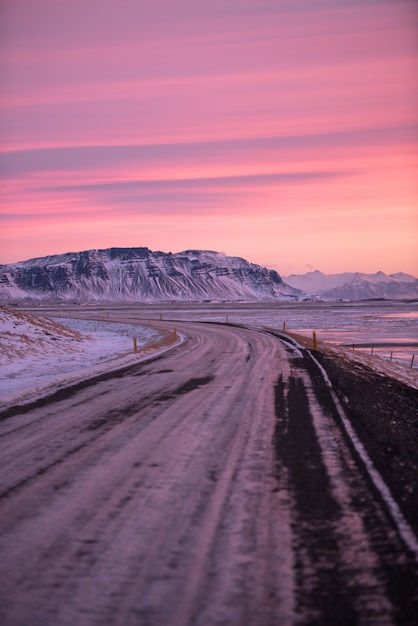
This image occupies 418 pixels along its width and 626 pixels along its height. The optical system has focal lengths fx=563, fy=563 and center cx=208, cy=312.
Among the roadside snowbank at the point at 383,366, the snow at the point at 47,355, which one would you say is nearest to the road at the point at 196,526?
the snow at the point at 47,355

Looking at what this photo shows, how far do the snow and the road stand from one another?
569 cm

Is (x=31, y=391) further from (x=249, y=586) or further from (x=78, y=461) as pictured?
(x=249, y=586)

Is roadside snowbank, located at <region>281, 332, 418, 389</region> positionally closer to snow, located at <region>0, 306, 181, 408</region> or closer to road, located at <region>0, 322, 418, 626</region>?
snow, located at <region>0, 306, 181, 408</region>

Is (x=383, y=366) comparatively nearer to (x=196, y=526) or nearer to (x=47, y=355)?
(x=47, y=355)

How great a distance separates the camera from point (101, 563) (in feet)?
16.3

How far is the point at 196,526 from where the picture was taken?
5.73 m

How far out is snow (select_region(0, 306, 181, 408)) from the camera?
1706 cm

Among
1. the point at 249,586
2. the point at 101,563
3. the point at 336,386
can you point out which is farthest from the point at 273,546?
the point at 336,386

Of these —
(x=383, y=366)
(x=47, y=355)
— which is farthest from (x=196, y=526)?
(x=383, y=366)

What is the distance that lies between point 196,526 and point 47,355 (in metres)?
24.3

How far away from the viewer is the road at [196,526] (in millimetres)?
4305

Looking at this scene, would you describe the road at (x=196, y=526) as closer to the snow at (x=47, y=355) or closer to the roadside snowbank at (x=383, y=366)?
the snow at (x=47, y=355)

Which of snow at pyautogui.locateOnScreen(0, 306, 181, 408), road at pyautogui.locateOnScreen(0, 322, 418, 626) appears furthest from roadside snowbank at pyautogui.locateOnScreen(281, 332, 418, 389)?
road at pyautogui.locateOnScreen(0, 322, 418, 626)

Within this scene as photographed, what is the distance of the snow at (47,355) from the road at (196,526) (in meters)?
5.69
